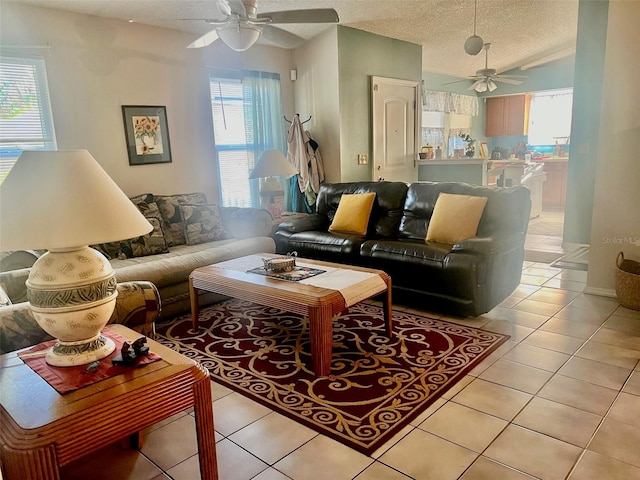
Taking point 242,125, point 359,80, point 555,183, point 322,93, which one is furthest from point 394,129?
point 555,183

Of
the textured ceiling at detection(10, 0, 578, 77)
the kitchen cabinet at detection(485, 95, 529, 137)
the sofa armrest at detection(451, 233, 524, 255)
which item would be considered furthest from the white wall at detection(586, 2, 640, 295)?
the kitchen cabinet at detection(485, 95, 529, 137)

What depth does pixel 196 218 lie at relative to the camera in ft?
14.0

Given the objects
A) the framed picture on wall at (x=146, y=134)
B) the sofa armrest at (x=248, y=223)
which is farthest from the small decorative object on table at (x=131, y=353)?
the framed picture on wall at (x=146, y=134)

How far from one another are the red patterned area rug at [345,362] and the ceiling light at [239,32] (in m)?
2.06

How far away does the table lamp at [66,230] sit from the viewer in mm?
1365

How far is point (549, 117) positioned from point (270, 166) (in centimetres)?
738

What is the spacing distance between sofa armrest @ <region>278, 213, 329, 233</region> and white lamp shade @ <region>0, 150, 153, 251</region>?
2968 millimetres

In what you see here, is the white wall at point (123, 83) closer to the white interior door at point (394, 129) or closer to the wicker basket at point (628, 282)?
the white interior door at point (394, 129)

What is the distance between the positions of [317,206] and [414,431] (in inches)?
123

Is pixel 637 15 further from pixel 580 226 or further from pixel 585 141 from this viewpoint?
pixel 580 226

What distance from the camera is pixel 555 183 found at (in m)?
8.42

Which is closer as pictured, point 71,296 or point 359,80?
point 71,296

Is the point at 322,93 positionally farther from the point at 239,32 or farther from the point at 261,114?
the point at 239,32

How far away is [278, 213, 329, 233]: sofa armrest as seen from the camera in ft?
14.6
